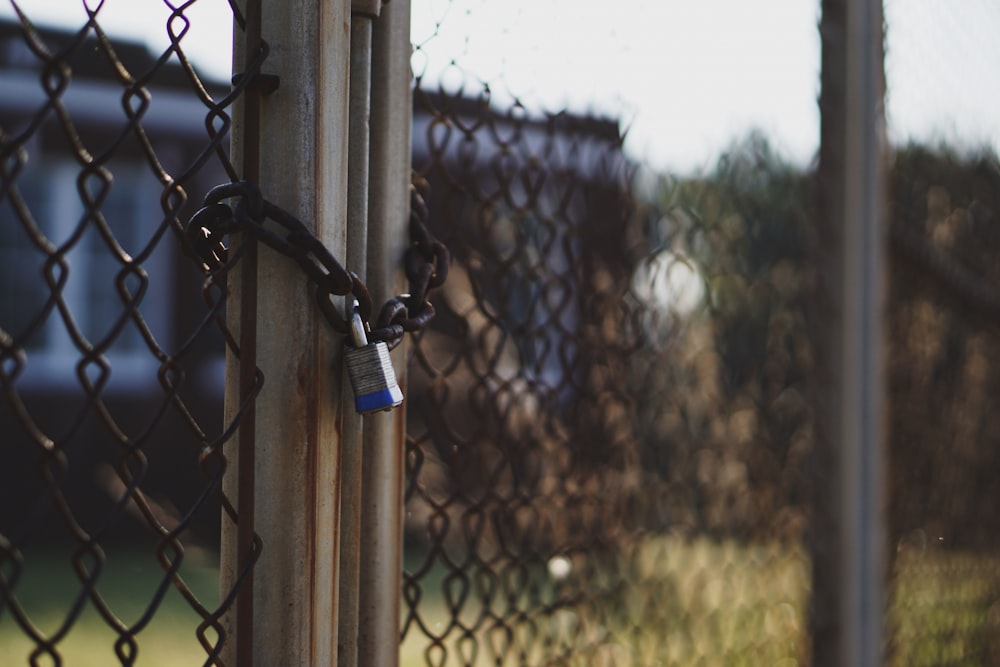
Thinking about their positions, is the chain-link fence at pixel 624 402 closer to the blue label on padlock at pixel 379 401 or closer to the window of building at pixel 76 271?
the blue label on padlock at pixel 379 401

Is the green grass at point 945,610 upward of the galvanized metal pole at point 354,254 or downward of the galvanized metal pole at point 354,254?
downward

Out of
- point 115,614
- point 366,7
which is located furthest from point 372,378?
point 115,614

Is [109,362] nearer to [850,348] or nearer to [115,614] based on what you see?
[115,614]

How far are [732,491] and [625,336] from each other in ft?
1.71

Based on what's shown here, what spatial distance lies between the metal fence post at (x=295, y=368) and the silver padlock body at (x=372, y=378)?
0.04 meters

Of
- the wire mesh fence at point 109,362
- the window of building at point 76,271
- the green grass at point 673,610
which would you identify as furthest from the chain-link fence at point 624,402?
the window of building at point 76,271

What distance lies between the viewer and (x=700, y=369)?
2.30m

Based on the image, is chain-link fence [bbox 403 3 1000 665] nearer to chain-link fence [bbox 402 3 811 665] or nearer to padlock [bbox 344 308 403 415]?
chain-link fence [bbox 402 3 811 665]

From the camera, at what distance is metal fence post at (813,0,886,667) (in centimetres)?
236

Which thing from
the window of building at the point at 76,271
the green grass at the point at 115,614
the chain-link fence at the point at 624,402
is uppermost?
the window of building at the point at 76,271

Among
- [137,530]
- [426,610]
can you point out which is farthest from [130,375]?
[426,610]

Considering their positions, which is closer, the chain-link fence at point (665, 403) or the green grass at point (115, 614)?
the chain-link fence at point (665, 403)

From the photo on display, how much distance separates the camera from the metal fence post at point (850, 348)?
236cm

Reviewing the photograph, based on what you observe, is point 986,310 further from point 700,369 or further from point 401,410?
point 401,410
